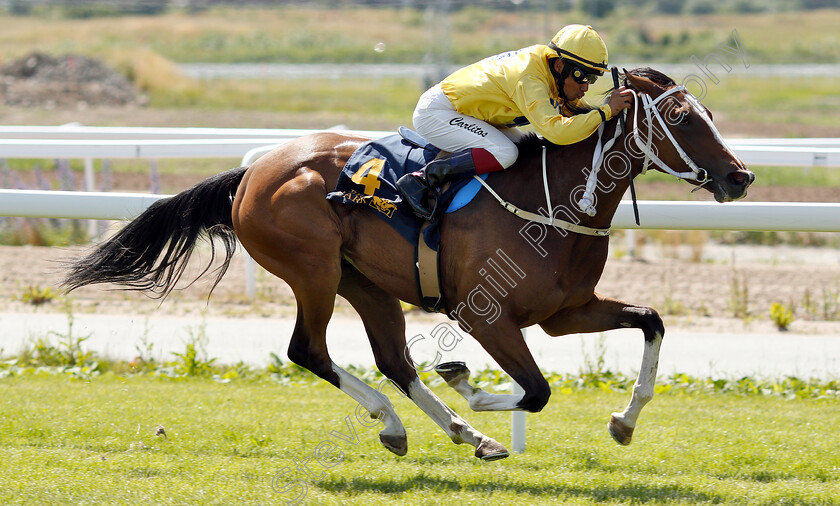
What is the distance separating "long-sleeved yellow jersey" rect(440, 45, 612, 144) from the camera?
4.07 meters

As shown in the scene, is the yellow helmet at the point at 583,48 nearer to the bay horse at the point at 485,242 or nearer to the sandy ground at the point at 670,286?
the bay horse at the point at 485,242

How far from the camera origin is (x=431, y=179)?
4297 mm

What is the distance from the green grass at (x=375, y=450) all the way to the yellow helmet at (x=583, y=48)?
69.7 inches

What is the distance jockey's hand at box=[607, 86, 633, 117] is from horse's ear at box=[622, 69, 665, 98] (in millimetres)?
65

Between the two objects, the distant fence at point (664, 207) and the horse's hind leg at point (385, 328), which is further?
the distant fence at point (664, 207)

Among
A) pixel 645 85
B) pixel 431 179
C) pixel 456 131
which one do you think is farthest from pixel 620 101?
pixel 431 179

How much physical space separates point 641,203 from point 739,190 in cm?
129

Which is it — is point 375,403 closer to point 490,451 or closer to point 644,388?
point 490,451

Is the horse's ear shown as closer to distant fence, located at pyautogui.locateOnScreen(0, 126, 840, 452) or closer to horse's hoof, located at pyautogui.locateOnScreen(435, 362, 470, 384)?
distant fence, located at pyautogui.locateOnScreen(0, 126, 840, 452)

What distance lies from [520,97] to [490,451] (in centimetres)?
149

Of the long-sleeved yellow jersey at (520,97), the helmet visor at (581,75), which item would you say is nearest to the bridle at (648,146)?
the long-sleeved yellow jersey at (520,97)

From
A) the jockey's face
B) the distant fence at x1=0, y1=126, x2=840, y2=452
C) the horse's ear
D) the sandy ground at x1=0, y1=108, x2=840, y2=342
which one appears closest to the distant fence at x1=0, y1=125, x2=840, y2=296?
the distant fence at x1=0, y1=126, x2=840, y2=452

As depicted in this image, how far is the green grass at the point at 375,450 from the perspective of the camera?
13.5ft

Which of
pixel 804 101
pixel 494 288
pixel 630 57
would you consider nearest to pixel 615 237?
pixel 494 288
